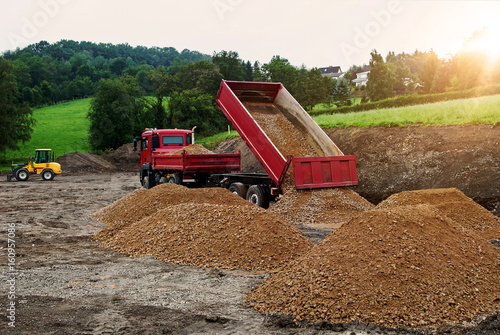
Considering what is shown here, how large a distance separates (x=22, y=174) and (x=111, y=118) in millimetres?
20802

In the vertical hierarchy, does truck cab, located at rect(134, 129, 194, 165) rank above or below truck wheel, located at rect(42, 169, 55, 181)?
above

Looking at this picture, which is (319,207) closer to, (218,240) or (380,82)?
(218,240)

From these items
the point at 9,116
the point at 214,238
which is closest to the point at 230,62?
the point at 9,116

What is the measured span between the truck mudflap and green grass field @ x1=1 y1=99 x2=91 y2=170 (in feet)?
118

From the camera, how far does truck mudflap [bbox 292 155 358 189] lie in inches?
445

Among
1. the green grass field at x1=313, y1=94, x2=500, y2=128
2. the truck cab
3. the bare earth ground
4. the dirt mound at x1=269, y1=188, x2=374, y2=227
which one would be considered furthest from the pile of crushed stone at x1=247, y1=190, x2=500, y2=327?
the truck cab

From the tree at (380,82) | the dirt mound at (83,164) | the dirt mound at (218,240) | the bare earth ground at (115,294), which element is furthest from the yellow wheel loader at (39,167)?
the tree at (380,82)

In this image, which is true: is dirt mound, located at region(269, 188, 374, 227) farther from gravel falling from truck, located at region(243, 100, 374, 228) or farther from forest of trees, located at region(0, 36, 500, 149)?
forest of trees, located at region(0, 36, 500, 149)

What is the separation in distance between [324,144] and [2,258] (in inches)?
350

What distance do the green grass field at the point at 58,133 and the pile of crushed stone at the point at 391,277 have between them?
40.3 meters

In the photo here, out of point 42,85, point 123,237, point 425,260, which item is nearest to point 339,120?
point 123,237

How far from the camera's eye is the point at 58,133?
53781mm

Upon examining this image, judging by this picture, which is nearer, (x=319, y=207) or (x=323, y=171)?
(x=319, y=207)

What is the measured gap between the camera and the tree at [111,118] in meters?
46.2
